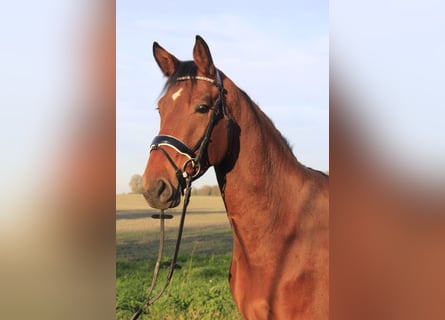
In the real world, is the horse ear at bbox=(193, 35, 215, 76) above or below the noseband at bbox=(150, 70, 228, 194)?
above

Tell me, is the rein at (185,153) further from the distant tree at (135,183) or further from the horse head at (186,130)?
the distant tree at (135,183)

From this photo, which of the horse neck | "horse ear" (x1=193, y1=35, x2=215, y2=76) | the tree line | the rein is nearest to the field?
the tree line

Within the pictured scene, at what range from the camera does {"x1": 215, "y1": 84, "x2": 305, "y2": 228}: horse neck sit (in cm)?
207

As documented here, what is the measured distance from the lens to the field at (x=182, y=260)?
2.87 metres

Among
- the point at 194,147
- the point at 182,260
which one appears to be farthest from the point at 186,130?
the point at 182,260

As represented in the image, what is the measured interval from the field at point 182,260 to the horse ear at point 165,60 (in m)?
0.96

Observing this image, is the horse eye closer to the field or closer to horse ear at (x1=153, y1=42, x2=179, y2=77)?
horse ear at (x1=153, y1=42, x2=179, y2=77)

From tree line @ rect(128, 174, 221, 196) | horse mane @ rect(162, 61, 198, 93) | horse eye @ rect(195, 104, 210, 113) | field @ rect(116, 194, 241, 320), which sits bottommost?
field @ rect(116, 194, 241, 320)

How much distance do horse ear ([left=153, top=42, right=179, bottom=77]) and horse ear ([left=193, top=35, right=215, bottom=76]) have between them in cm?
14

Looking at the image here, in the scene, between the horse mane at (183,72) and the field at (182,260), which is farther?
the field at (182,260)

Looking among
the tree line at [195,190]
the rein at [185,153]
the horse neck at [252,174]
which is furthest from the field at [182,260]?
the rein at [185,153]

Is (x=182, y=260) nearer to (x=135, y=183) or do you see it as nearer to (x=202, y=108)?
(x=135, y=183)

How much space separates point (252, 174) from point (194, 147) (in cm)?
32

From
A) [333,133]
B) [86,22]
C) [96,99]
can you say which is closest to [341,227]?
[333,133]
